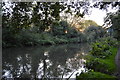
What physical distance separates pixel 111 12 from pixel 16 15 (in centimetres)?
153

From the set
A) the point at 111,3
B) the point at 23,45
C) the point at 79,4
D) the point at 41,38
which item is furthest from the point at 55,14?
the point at 41,38

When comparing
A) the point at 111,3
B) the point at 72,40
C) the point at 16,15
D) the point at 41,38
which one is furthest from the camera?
the point at 72,40

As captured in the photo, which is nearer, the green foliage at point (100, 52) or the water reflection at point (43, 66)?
the water reflection at point (43, 66)

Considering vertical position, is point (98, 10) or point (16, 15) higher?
point (98, 10)

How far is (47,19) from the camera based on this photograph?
2299mm

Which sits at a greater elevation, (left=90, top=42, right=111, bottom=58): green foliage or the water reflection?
(left=90, top=42, right=111, bottom=58): green foliage

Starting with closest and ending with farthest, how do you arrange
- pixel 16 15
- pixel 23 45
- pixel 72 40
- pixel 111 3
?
pixel 111 3
pixel 16 15
pixel 23 45
pixel 72 40

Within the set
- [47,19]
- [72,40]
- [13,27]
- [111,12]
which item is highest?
[111,12]

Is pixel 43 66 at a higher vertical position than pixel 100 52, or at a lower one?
lower

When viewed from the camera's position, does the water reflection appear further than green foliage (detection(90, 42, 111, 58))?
No

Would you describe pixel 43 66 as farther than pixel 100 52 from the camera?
Yes

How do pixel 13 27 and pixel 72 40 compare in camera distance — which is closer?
pixel 13 27

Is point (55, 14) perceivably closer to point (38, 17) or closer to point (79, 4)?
point (38, 17)

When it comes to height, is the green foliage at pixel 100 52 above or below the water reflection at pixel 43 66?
above
